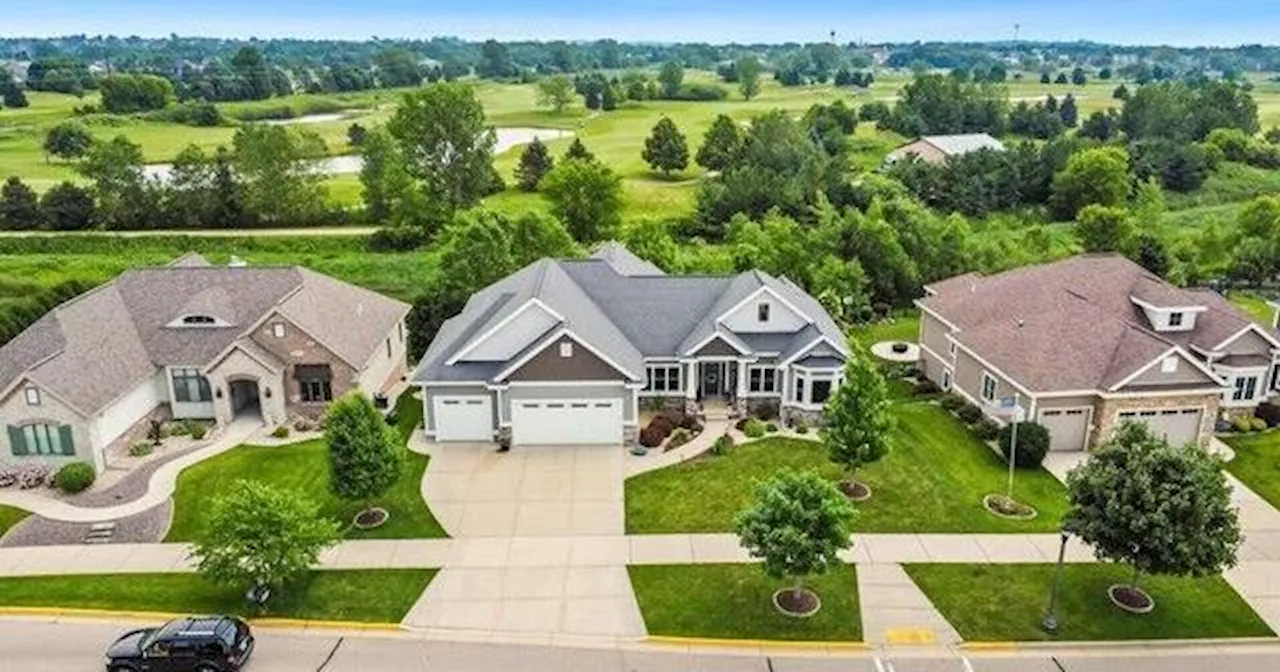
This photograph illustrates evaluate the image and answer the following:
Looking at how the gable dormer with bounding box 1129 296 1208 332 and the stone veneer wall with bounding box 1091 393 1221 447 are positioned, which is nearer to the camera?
the stone veneer wall with bounding box 1091 393 1221 447

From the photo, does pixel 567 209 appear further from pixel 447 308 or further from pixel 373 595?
pixel 373 595

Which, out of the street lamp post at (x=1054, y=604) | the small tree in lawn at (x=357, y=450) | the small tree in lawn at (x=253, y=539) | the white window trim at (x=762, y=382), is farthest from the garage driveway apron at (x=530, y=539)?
the street lamp post at (x=1054, y=604)

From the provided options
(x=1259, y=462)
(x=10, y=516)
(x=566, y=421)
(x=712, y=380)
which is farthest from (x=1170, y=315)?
(x=10, y=516)

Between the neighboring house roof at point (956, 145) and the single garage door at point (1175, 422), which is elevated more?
the neighboring house roof at point (956, 145)

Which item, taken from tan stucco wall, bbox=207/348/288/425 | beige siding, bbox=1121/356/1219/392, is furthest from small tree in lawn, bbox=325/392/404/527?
beige siding, bbox=1121/356/1219/392

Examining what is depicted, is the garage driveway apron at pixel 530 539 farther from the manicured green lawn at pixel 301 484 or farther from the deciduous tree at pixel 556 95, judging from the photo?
the deciduous tree at pixel 556 95

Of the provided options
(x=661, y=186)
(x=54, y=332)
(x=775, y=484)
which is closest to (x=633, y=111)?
(x=661, y=186)

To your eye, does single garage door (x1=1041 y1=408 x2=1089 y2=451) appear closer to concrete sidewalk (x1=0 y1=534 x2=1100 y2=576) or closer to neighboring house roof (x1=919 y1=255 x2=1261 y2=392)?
neighboring house roof (x1=919 y1=255 x2=1261 y2=392)

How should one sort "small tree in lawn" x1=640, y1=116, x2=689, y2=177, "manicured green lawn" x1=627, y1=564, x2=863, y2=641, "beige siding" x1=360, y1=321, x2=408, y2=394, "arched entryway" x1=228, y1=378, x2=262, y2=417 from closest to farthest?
"manicured green lawn" x1=627, y1=564, x2=863, y2=641, "arched entryway" x1=228, y1=378, x2=262, y2=417, "beige siding" x1=360, y1=321, x2=408, y2=394, "small tree in lawn" x1=640, y1=116, x2=689, y2=177
